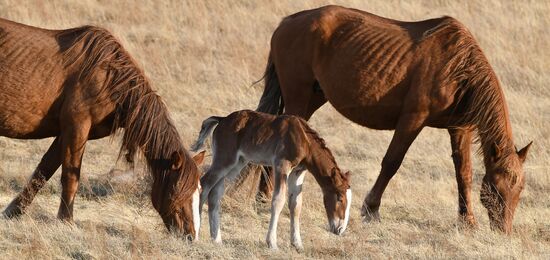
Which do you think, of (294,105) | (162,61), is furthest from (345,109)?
Answer: (162,61)

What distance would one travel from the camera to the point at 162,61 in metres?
16.4

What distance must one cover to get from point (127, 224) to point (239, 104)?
20.7ft

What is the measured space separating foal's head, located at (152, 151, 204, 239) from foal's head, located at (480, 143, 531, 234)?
265 cm

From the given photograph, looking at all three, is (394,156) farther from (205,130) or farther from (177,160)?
(177,160)

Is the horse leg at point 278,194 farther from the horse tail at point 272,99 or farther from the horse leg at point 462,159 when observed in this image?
the horse tail at point 272,99

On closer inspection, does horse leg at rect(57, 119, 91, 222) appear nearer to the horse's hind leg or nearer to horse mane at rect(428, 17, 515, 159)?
the horse's hind leg

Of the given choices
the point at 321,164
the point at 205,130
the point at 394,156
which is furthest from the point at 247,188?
the point at 321,164

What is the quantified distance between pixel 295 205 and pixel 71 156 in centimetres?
189

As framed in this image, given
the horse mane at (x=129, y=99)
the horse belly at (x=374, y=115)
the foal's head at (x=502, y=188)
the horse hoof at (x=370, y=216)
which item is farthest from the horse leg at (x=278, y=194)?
the horse belly at (x=374, y=115)

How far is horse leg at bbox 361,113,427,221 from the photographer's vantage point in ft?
32.4

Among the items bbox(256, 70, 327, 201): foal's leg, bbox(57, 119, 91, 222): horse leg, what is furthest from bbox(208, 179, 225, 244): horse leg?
bbox(256, 70, 327, 201): foal's leg

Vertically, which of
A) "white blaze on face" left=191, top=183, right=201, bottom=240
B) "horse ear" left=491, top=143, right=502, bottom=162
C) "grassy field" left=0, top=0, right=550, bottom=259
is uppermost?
"white blaze on face" left=191, top=183, right=201, bottom=240

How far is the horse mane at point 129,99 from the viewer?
27.8 ft

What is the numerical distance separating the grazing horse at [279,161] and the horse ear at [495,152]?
175 centimetres
